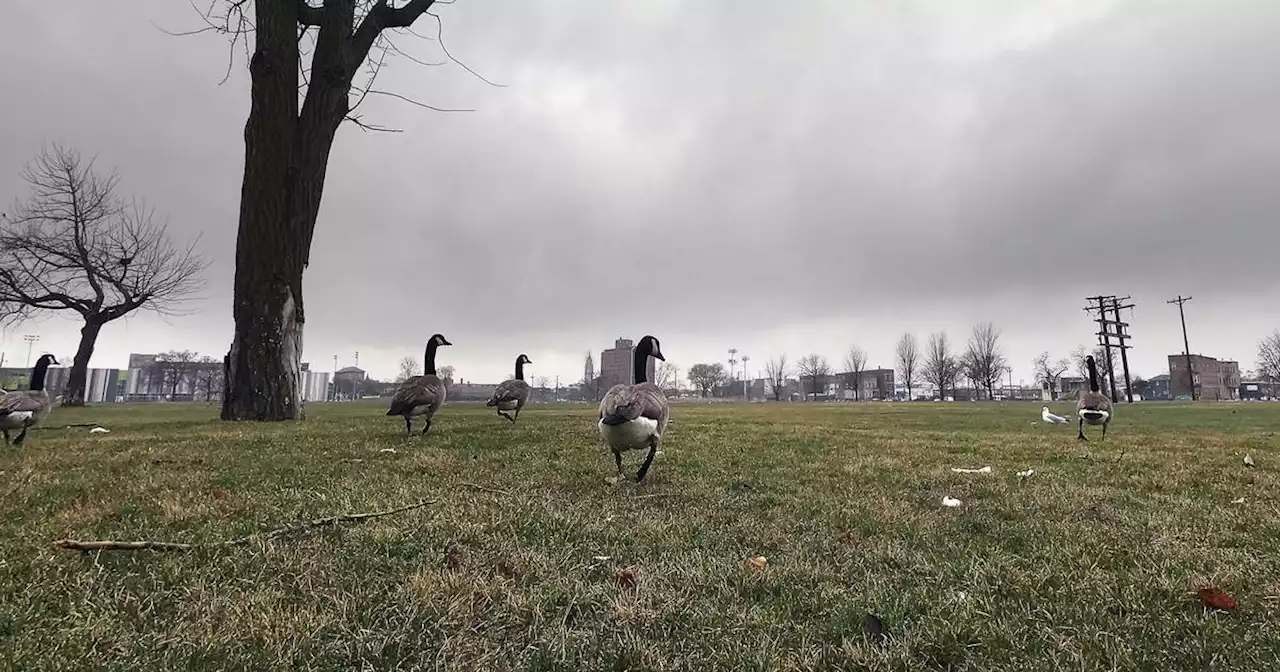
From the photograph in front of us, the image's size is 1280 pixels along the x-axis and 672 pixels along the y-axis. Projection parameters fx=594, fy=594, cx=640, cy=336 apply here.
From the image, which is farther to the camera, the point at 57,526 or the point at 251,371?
the point at 251,371

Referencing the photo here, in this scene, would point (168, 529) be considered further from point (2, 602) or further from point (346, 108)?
point (346, 108)

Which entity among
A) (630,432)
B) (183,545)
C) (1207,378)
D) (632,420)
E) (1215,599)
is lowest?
(1215,599)

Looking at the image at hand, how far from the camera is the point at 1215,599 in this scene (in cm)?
324

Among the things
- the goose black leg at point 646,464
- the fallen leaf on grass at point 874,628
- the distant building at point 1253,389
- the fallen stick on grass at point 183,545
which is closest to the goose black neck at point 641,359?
the goose black leg at point 646,464

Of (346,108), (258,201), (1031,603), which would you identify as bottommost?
(1031,603)

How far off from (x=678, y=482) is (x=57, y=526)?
215 inches

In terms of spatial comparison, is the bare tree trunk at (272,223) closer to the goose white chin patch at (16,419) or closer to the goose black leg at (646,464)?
the goose white chin patch at (16,419)

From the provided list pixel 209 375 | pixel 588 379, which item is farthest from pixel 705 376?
pixel 209 375

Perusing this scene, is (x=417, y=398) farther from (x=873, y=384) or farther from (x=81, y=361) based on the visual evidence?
(x=873, y=384)

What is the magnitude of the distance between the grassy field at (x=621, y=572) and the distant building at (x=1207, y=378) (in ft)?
447

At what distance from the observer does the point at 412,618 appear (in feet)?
9.19

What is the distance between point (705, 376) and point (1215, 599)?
124763mm

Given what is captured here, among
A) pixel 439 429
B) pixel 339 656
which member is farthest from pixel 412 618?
pixel 439 429

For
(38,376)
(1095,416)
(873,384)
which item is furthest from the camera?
(873,384)
